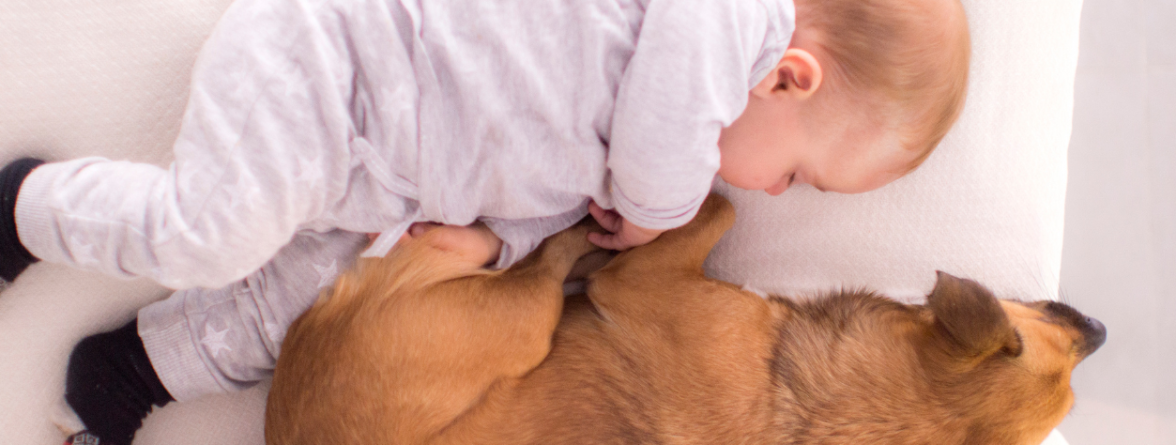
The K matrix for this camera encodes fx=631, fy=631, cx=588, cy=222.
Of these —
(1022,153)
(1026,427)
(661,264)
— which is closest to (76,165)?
(661,264)

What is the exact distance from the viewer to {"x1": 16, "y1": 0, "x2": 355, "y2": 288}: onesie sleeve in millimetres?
889

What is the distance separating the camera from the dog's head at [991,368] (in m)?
0.97

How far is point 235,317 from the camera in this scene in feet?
3.83

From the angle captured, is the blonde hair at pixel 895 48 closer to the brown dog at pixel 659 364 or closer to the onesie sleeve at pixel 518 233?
the brown dog at pixel 659 364

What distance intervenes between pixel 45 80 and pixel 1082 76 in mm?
2638

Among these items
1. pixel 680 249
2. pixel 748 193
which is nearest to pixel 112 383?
pixel 680 249

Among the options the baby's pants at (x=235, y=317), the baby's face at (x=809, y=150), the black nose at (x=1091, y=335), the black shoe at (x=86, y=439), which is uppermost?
the baby's face at (x=809, y=150)

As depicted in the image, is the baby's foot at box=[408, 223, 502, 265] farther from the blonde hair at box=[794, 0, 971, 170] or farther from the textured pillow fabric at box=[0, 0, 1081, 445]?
the blonde hair at box=[794, 0, 971, 170]

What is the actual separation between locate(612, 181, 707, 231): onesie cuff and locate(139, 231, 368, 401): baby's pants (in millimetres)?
506

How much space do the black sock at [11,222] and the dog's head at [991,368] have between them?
4.70ft

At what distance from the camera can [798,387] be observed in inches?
42.4

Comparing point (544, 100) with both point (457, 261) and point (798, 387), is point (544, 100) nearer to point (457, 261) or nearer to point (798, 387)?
point (457, 261)

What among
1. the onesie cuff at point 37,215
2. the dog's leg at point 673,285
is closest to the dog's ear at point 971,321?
the dog's leg at point 673,285

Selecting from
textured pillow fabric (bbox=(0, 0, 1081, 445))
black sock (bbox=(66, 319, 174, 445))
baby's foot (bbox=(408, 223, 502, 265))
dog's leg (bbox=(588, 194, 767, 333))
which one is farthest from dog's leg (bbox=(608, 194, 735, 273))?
black sock (bbox=(66, 319, 174, 445))
